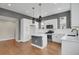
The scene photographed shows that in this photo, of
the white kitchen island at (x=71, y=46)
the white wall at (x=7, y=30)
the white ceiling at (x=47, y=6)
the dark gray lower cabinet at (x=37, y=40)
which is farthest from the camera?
the white wall at (x=7, y=30)

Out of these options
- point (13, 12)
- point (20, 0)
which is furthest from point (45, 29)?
point (13, 12)

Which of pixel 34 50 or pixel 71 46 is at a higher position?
pixel 71 46

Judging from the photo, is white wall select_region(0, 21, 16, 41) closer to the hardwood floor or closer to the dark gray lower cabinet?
the hardwood floor

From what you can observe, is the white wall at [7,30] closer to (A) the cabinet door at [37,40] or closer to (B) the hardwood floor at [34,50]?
(B) the hardwood floor at [34,50]

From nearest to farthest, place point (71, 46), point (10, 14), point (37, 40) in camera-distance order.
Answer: point (71, 46) → point (37, 40) → point (10, 14)

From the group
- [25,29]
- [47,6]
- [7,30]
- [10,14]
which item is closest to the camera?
[47,6]

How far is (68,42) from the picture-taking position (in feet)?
6.69

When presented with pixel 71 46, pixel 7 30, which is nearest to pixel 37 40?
pixel 71 46

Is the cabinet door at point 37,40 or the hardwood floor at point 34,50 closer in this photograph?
the hardwood floor at point 34,50

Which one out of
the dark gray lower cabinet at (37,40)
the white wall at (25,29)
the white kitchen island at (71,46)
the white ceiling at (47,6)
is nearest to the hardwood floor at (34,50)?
the white kitchen island at (71,46)

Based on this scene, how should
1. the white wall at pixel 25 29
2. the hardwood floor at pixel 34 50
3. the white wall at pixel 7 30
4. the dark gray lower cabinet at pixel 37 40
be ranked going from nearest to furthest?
the hardwood floor at pixel 34 50
the dark gray lower cabinet at pixel 37 40
the white wall at pixel 25 29
the white wall at pixel 7 30

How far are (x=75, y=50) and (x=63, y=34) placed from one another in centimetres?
70

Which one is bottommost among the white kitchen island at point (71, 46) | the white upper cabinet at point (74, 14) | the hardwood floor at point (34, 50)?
the hardwood floor at point (34, 50)

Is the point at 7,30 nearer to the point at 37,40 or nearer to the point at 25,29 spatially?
the point at 25,29
